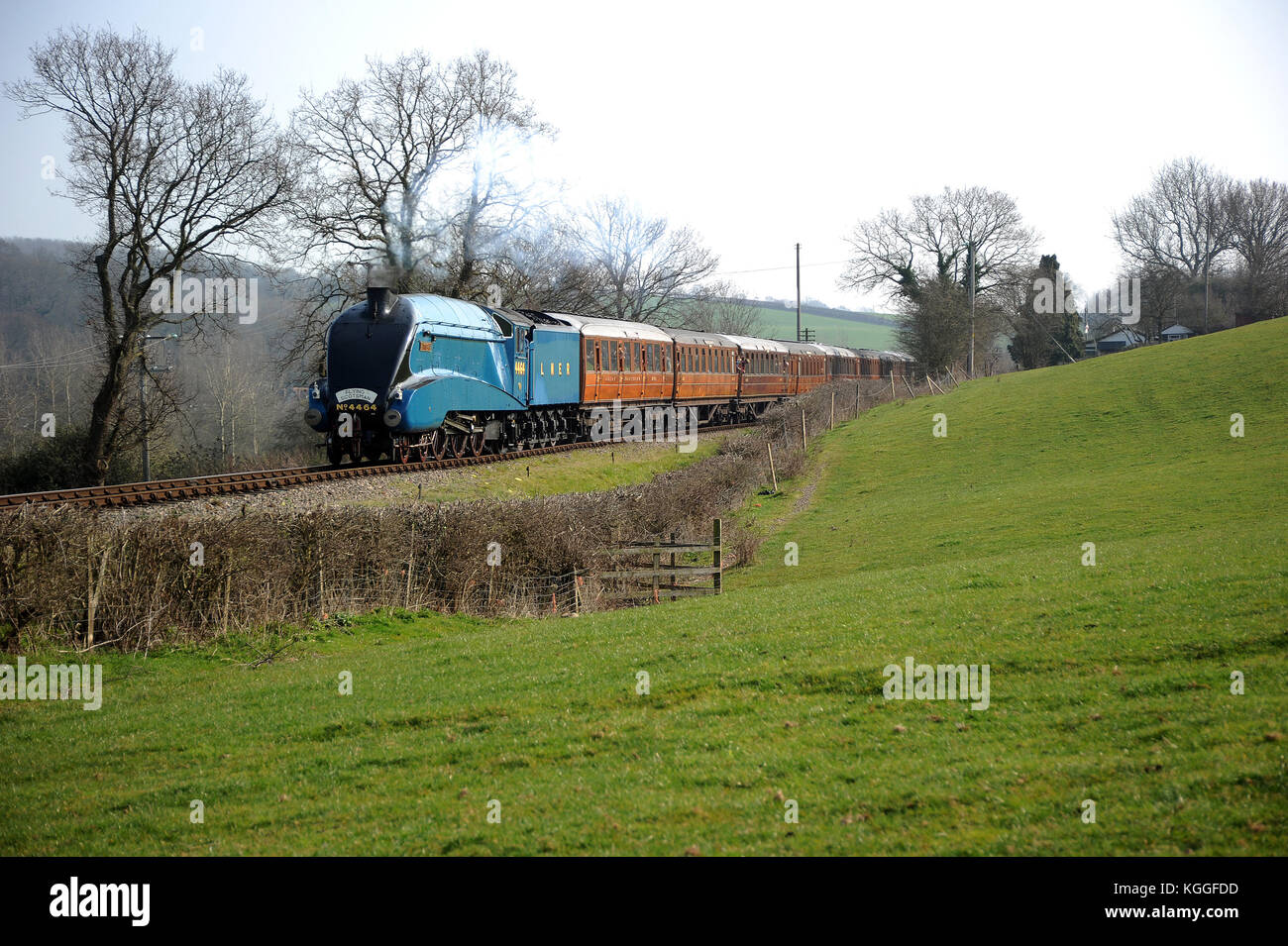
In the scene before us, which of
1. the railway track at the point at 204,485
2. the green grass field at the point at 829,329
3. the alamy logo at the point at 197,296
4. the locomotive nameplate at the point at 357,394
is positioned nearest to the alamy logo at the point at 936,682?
the railway track at the point at 204,485

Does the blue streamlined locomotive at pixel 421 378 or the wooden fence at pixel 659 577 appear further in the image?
the blue streamlined locomotive at pixel 421 378

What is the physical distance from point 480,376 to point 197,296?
14.0 metres

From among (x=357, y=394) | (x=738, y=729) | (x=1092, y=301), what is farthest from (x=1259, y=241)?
(x=738, y=729)

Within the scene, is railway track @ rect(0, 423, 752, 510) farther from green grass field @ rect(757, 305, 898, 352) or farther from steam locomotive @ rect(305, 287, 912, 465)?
green grass field @ rect(757, 305, 898, 352)

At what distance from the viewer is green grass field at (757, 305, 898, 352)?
12802 centimetres

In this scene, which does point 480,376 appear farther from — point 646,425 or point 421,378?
point 646,425

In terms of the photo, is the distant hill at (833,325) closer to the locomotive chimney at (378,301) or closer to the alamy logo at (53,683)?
the locomotive chimney at (378,301)

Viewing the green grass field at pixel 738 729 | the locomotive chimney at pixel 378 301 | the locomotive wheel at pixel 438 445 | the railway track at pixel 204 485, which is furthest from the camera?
the locomotive wheel at pixel 438 445

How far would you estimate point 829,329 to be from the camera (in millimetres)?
139750

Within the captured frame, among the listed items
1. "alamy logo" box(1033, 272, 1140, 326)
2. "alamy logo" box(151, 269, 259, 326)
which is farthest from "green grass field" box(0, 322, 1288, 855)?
"alamy logo" box(1033, 272, 1140, 326)

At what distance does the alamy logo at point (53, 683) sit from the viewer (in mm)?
11227
